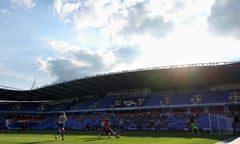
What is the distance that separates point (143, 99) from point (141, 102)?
1231mm

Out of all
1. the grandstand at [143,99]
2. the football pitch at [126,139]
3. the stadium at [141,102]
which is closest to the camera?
the football pitch at [126,139]

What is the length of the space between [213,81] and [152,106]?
11.6 m

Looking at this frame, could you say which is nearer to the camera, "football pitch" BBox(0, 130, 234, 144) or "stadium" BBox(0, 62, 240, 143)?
"football pitch" BBox(0, 130, 234, 144)

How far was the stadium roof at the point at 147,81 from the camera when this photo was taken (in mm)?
49772

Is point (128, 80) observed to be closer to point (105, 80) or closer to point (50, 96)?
point (105, 80)

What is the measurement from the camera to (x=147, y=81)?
60.2 metres

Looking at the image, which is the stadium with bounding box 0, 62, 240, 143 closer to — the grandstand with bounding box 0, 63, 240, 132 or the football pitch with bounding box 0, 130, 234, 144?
the grandstand with bounding box 0, 63, 240, 132

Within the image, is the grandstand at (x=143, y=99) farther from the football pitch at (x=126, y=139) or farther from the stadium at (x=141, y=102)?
the football pitch at (x=126, y=139)

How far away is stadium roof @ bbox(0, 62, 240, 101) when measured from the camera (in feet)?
163

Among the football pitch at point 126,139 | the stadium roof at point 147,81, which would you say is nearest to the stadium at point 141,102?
the stadium roof at point 147,81

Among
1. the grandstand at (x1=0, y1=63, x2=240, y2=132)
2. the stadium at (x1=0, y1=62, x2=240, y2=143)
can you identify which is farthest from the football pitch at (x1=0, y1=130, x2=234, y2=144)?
the grandstand at (x1=0, y1=63, x2=240, y2=132)

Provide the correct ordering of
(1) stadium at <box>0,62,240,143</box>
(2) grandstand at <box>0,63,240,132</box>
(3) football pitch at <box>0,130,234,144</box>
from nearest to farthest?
(3) football pitch at <box>0,130,234,144</box>
(1) stadium at <box>0,62,240,143</box>
(2) grandstand at <box>0,63,240,132</box>

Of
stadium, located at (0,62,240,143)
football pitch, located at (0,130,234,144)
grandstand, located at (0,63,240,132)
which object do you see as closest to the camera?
football pitch, located at (0,130,234,144)

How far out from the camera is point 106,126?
1064 inches
